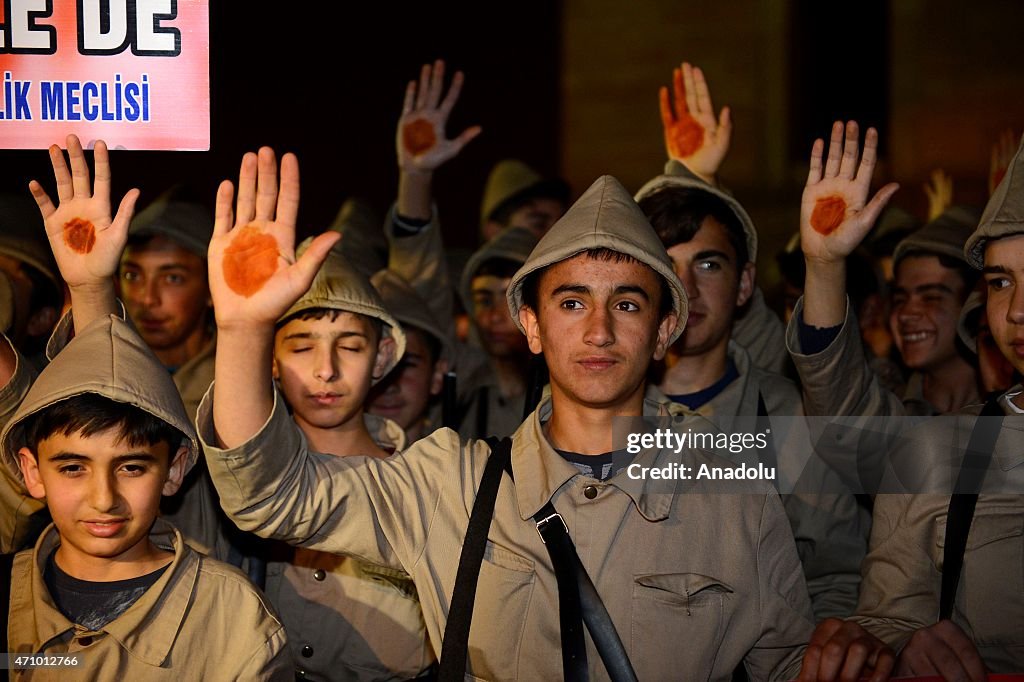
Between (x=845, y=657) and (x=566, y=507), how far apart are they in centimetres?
59

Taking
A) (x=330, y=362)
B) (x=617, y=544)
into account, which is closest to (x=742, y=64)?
(x=330, y=362)

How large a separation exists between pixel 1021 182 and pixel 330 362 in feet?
5.34

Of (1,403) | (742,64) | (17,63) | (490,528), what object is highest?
(742,64)

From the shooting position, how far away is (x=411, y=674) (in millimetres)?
2855

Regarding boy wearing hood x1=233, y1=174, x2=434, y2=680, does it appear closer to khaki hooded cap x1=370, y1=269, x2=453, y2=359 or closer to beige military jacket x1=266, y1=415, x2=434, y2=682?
beige military jacket x1=266, y1=415, x2=434, y2=682

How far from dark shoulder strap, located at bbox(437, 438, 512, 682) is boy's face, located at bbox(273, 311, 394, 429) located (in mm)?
711

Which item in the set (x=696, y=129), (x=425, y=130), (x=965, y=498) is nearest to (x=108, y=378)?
(x=965, y=498)

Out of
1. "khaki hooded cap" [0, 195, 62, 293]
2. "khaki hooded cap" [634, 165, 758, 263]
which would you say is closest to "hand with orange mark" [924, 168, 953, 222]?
"khaki hooded cap" [634, 165, 758, 263]

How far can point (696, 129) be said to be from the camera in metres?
3.69

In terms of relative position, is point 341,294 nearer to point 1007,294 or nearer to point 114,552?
point 114,552

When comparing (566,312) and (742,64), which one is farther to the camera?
(742,64)

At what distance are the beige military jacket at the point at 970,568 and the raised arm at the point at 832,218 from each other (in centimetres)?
47

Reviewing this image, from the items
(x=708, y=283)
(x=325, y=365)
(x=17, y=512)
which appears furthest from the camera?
(x=708, y=283)

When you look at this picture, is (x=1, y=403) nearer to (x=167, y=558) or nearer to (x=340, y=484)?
(x=167, y=558)
